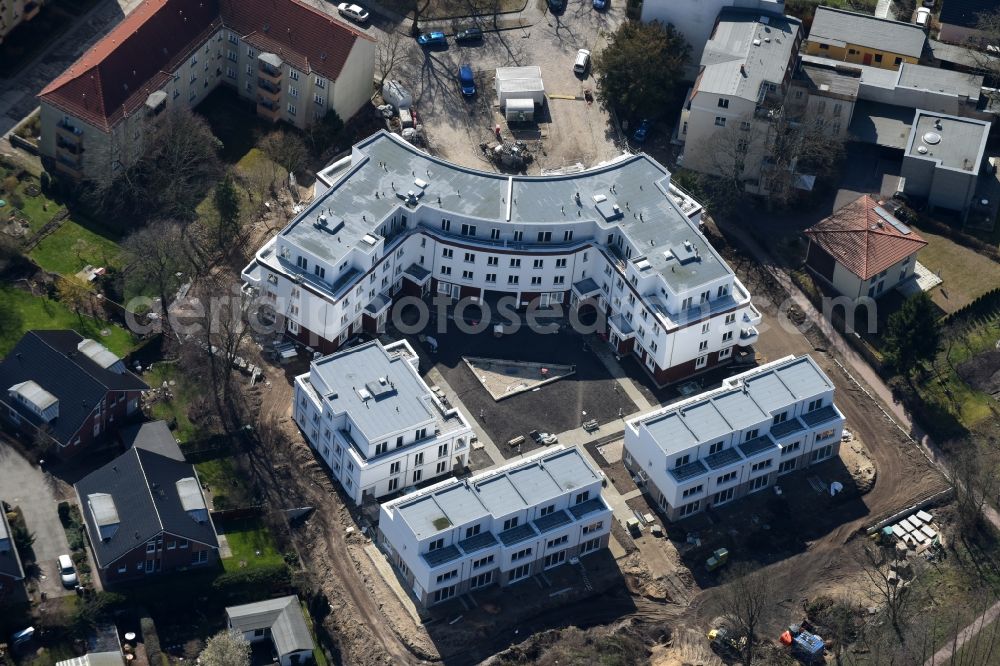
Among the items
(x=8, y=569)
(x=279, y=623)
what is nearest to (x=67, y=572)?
(x=8, y=569)

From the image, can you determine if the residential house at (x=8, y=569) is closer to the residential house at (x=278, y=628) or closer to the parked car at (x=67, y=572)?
the parked car at (x=67, y=572)

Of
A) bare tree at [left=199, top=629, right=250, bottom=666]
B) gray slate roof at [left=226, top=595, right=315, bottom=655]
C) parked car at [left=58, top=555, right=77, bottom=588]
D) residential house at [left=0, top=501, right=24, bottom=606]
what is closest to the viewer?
bare tree at [left=199, top=629, right=250, bottom=666]

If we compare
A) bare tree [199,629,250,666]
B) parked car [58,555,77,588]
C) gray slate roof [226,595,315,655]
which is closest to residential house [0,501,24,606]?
parked car [58,555,77,588]

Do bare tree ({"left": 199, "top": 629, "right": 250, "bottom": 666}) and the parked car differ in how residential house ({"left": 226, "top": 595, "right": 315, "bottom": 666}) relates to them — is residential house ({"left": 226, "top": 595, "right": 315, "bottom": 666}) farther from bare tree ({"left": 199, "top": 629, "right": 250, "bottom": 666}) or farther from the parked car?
the parked car

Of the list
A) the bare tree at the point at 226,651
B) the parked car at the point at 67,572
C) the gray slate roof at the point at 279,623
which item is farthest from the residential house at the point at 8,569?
the gray slate roof at the point at 279,623

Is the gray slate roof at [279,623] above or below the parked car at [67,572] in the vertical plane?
below

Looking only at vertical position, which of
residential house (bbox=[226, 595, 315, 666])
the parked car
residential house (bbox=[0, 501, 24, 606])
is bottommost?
residential house (bbox=[226, 595, 315, 666])

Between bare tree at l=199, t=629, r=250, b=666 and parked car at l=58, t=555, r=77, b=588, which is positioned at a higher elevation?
parked car at l=58, t=555, r=77, b=588
